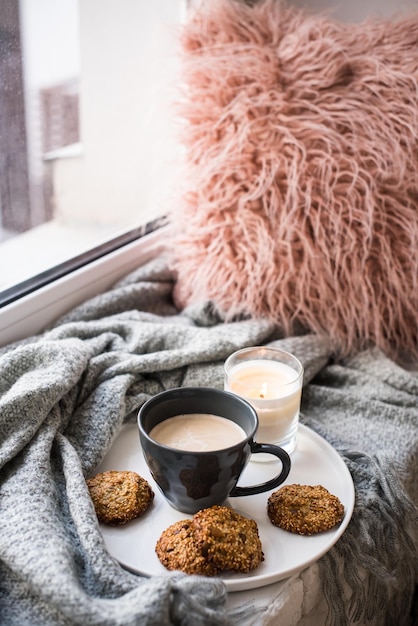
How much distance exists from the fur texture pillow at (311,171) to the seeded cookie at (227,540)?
1.38 feet

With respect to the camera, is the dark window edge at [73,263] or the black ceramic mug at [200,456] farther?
the dark window edge at [73,263]

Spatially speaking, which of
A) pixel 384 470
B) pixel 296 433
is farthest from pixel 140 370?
pixel 384 470

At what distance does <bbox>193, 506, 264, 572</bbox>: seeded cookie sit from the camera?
0.54m

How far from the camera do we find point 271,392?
2.34ft

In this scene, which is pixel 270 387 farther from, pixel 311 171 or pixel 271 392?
pixel 311 171

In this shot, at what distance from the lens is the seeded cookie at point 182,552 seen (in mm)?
535

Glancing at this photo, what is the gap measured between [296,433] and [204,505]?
0.18 meters

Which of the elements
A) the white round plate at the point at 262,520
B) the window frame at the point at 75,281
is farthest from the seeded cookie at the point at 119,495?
the window frame at the point at 75,281

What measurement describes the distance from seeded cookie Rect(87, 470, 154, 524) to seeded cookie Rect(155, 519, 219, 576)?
5 centimetres

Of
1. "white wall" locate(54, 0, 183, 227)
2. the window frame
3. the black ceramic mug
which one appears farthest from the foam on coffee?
"white wall" locate(54, 0, 183, 227)

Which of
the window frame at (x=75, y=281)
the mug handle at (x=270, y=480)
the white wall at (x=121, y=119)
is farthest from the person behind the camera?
the white wall at (x=121, y=119)

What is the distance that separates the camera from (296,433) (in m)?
0.72

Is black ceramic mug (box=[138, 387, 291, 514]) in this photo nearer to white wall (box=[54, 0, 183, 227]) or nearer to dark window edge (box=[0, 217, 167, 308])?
dark window edge (box=[0, 217, 167, 308])

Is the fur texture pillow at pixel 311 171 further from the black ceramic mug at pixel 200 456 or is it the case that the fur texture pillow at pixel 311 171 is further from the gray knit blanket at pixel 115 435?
the black ceramic mug at pixel 200 456
